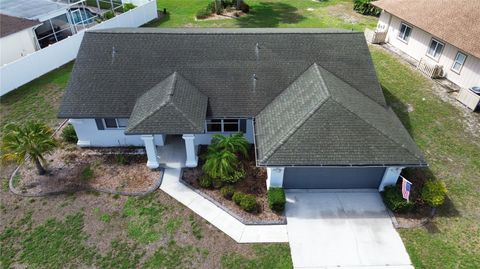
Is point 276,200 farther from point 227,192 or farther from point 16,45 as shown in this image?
point 16,45

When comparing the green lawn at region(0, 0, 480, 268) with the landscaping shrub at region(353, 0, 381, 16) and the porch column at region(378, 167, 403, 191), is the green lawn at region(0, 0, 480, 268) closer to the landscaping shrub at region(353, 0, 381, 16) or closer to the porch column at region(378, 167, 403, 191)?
the porch column at region(378, 167, 403, 191)

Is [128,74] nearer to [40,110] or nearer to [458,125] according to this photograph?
[40,110]

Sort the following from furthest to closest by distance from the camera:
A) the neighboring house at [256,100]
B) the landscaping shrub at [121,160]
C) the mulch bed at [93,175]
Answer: the landscaping shrub at [121,160] → the mulch bed at [93,175] → the neighboring house at [256,100]

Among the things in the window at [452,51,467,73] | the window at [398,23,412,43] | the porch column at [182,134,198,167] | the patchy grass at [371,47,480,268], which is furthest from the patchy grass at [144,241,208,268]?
the window at [398,23,412,43]

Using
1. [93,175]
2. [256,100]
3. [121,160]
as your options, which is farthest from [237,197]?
[93,175]

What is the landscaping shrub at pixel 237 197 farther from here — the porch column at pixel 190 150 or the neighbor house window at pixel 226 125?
the neighbor house window at pixel 226 125

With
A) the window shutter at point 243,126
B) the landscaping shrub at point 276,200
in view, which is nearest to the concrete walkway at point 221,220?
the landscaping shrub at point 276,200
